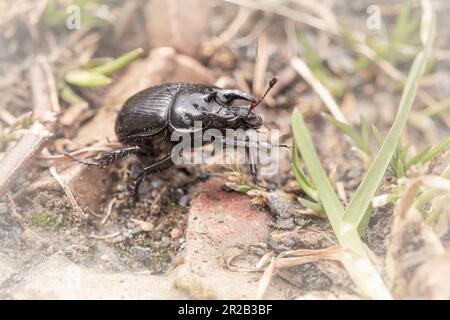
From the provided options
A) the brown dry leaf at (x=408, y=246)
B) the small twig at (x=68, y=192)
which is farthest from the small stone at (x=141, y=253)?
A: the brown dry leaf at (x=408, y=246)

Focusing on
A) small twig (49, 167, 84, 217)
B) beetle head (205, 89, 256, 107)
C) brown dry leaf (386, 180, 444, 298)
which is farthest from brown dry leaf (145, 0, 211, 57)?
brown dry leaf (386, 180, 444, 298)

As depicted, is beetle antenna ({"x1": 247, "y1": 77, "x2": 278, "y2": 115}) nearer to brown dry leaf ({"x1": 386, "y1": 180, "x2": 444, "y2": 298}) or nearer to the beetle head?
the beetle head

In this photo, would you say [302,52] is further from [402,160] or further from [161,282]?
[161,282]

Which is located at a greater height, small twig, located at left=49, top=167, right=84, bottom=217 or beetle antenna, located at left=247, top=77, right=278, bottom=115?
beetle antenna, located at left=247, top=77, right=278, bottom=115

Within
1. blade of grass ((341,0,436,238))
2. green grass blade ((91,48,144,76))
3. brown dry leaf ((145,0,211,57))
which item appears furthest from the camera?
brown dry leaf ((145,0,211,57))

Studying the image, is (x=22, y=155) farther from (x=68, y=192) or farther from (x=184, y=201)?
(x=184, y=201)
